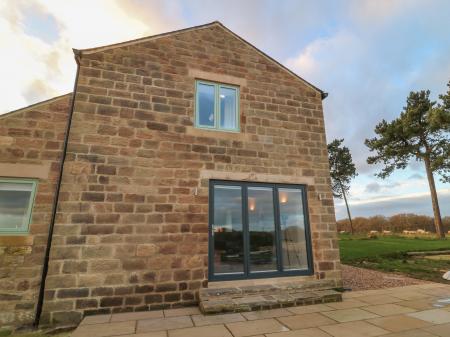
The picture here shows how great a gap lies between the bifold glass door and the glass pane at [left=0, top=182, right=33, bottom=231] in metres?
3.80

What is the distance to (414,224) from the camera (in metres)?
30.1

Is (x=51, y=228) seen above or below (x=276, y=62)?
below

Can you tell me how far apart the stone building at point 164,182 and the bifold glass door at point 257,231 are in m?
0.03


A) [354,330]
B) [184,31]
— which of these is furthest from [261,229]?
[184,31]

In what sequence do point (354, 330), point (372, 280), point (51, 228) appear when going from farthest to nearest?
1. point (372, 280)
2. point (51, 228)
3. point (354, 330)

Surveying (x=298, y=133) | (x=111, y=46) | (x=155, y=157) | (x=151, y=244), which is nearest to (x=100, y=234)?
(x=151, y=244)

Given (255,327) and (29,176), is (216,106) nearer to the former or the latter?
(29,176)

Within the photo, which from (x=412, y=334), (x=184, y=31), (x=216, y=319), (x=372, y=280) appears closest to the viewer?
(x=412, y=334)

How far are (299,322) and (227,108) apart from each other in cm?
515

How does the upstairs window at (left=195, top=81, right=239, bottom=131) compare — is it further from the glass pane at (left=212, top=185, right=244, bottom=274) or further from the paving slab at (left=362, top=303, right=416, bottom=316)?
the paving slab at (left=362, top=303, right=416, bottom=316)

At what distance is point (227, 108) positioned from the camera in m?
6.99

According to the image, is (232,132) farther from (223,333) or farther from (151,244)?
(223,333)

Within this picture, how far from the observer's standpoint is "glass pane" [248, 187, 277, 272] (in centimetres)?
627

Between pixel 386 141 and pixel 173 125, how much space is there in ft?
83.5
